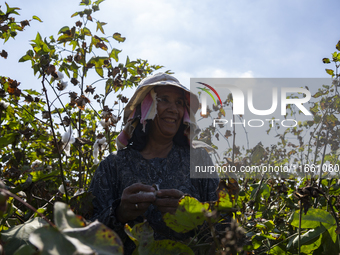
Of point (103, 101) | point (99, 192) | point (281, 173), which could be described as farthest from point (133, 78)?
point (281, 173)

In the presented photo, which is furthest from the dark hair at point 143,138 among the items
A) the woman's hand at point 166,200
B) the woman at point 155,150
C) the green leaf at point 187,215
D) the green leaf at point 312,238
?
the green leaf at point 187,215

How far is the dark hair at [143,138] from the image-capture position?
1.80 m

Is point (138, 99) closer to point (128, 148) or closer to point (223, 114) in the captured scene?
point (128, 148)

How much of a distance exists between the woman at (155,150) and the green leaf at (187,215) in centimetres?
93

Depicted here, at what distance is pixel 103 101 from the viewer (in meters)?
2.51

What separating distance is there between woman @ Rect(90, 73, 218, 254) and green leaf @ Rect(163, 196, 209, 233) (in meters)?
0.93

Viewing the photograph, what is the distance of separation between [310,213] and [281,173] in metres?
1.77

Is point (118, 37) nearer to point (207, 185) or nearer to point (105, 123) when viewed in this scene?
point (105, 123)

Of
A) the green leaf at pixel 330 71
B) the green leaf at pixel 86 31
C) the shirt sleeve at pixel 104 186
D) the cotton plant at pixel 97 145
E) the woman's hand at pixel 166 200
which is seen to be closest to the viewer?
the woman's hand at pixel 166 200

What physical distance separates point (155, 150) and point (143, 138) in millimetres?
100

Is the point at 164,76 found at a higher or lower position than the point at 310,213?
higher

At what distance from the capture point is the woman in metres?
1.61

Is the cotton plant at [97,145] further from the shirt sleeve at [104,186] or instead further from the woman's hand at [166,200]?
the woman's hand at [166,200]

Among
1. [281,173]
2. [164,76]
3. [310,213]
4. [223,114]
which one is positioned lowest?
[281,173]
